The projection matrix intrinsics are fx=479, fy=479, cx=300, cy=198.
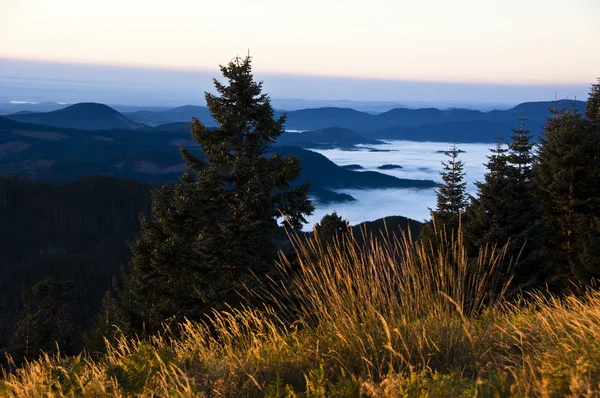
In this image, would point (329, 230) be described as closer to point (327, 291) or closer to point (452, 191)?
point (327, 291)

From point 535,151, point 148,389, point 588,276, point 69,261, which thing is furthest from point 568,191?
point 69,261

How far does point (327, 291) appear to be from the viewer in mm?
5602

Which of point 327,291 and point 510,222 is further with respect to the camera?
point 510,222

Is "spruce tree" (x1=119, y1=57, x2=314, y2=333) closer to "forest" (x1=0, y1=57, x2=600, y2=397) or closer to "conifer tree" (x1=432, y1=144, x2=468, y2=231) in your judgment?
"forest" (x1=0, y1=57, x2=600, y2=397)

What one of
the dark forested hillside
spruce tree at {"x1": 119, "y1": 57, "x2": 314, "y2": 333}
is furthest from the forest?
the dark forested hillside

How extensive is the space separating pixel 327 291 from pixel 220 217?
35.3ft

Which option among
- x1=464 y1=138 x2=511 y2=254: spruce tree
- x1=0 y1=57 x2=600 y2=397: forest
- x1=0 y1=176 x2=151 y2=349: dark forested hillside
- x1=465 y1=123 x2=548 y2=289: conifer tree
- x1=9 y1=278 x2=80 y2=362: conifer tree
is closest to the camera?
x1=0 y1=57 x2=600 y2=397: forest

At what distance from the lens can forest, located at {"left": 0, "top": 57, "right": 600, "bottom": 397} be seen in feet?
12.9

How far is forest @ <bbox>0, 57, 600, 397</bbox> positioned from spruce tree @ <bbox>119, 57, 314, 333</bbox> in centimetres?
6

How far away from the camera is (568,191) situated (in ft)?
74.8

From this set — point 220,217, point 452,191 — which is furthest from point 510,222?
point 220,217

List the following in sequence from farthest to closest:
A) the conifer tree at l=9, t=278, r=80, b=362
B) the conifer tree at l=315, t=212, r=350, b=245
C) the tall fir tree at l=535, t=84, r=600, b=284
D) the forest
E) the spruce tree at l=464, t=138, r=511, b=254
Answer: the conifer tree at l=9, t=278, r=80, b=362 → the tall fir tree at l=535, t=84, r=600, b=284 → the spruce tree at l=464, t=138, r=511, b=254 → the conifer tree at l=315, t=212, r=350, b=245 → the forest

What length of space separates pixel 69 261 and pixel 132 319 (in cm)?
13574

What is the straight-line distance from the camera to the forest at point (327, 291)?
3.92 m
